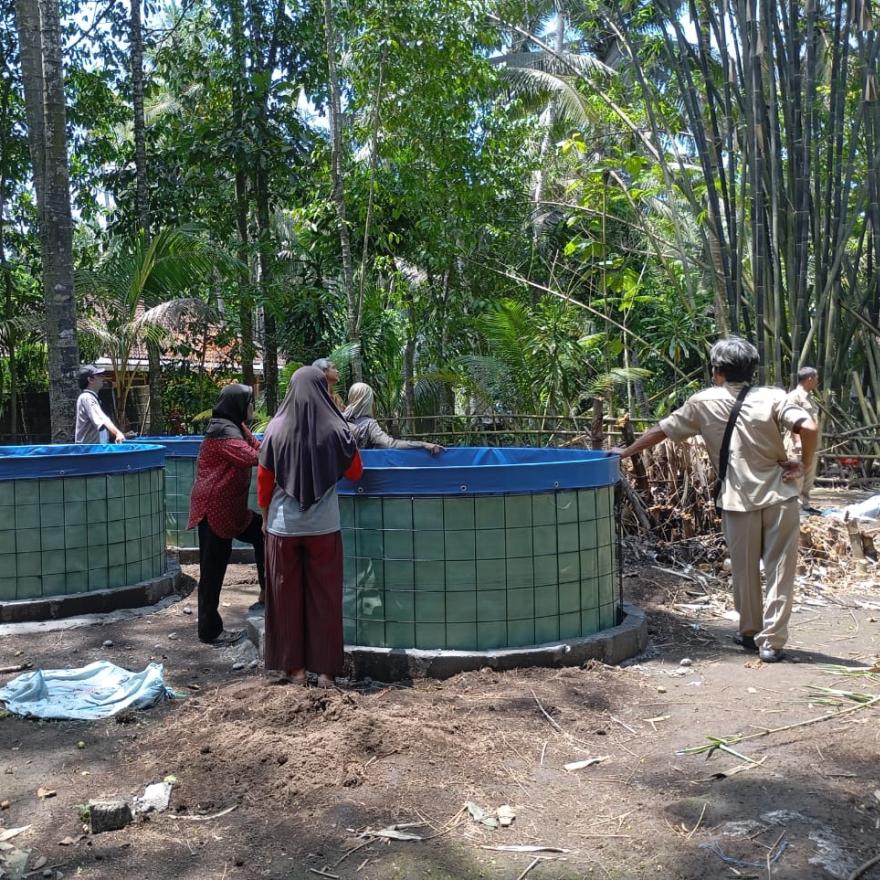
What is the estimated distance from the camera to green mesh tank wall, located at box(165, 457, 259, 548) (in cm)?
873

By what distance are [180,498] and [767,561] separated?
542cm

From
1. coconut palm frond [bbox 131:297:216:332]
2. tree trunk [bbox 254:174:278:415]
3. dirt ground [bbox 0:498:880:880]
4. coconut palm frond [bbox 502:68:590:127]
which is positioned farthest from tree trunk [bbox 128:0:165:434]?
coconut palm frond [bbox 502:68:590:127]

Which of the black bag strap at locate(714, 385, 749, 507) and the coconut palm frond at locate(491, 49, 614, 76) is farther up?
the coconut palm frond at locate(491, 49, 614, 76)

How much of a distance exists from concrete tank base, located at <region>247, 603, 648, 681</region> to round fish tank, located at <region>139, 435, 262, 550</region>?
156 inches

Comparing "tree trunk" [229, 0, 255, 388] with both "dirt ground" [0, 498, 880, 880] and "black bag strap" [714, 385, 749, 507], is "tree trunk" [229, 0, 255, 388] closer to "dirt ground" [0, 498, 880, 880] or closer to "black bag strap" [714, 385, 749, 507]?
"black bag strap" [714, 385, 749, 507]

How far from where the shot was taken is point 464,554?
4.95 m

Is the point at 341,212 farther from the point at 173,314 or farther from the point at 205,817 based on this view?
the point at 205,817

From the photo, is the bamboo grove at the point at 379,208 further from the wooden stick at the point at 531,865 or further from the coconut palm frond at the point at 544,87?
the wooden stick at the point at 531,865

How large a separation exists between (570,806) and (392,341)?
11.2 meters

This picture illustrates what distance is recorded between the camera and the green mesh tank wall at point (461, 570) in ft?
16.2

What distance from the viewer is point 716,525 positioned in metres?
8.29

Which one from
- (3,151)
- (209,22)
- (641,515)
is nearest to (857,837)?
(641,515)

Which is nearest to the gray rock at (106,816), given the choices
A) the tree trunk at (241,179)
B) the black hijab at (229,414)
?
the black hijab at (229,414)

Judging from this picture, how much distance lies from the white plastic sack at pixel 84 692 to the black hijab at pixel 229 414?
1.49 m
